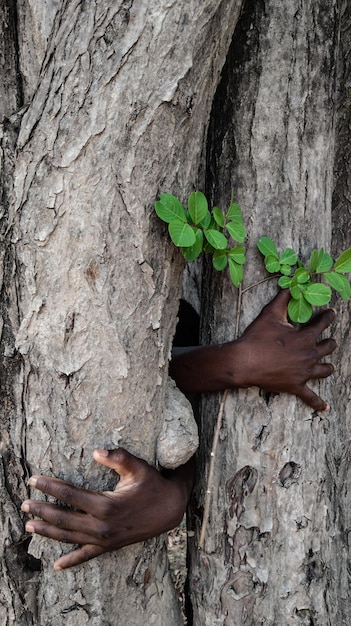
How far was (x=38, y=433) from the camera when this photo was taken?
5.45 feet

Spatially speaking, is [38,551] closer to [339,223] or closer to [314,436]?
[314,436]

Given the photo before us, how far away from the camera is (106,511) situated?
5.22 feet

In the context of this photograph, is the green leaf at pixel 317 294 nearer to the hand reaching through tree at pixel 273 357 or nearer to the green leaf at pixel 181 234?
the hand reaching through tree at pixel 273 357

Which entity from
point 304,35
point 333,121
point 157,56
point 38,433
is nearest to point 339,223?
point 333,121

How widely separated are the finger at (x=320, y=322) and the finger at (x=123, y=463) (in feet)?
1.86

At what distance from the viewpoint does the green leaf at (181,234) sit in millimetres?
1581

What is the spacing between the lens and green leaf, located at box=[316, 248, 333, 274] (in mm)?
1755

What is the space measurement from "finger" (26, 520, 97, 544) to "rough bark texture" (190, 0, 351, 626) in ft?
1.46

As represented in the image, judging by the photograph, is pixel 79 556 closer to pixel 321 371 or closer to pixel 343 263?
pixel 321 371

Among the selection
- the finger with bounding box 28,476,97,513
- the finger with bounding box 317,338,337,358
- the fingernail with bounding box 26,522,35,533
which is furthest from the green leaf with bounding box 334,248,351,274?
the fingernail with bounding box 26,522,35,533

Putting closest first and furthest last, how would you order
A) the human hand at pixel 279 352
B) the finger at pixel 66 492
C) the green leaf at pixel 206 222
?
1. the finger at pixel 66 492
2. the green leaf at pixel 206 222
3. the human hand at pixel 279 352

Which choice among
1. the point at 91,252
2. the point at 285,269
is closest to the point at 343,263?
the point at 285,269

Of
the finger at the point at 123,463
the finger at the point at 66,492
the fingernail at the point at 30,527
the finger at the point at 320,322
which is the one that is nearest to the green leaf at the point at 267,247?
the finger at the point at 320,322

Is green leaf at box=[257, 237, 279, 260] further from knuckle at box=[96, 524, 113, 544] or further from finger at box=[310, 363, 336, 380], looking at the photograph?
knuckle at box=[96, 524, 113, 544]
